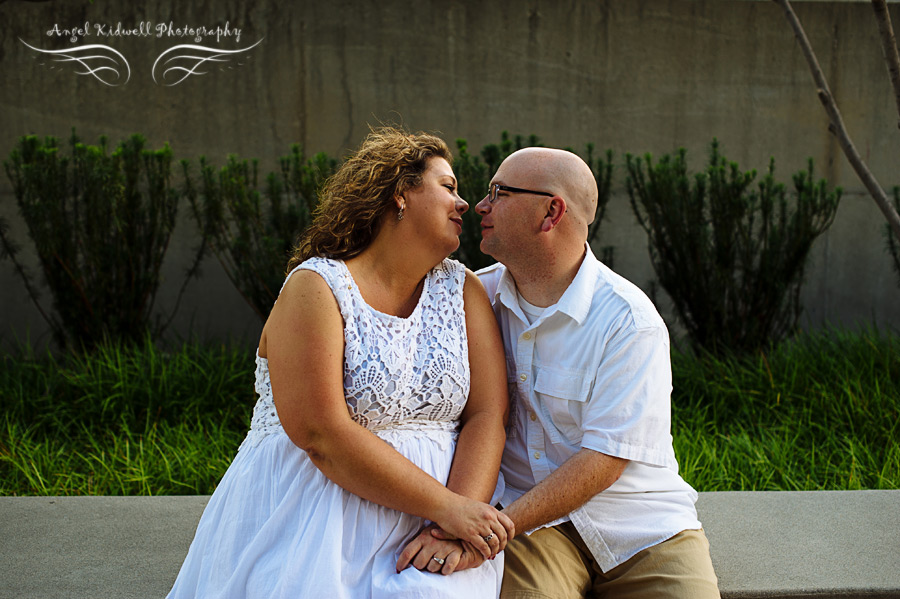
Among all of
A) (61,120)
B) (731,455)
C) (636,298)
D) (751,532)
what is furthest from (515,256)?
(61,120)

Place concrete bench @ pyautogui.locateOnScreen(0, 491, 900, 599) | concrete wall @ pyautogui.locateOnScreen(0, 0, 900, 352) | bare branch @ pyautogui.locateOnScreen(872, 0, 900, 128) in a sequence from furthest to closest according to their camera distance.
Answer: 1. concrete wall @ pyautogui.locateOnScreen(0, 0, 900, 352)
2. bare branch @ pyautogui.locateOnScreen(872, 0, 900, 128)
3. concrete bench @ pyautogui.locateOnScreen(0, 491, 900, 599)

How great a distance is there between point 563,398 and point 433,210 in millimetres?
660

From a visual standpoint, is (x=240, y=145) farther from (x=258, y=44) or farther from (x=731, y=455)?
(x=731, y=455)

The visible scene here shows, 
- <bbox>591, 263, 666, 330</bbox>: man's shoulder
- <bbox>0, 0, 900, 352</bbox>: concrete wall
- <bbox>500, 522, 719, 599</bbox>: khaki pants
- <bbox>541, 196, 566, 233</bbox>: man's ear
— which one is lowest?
<bbox>500, 522, 719, 599</bbox>: khaki pants

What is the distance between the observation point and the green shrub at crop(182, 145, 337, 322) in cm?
498

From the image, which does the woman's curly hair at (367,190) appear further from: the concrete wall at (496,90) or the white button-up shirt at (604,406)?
the concrete wall at (496,90)

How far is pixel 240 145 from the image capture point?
593cm

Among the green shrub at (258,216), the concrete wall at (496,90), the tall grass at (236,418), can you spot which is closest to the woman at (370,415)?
the tall grass at (236,418)

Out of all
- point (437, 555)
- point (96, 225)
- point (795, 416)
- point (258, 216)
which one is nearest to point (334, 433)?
point (437, 555)

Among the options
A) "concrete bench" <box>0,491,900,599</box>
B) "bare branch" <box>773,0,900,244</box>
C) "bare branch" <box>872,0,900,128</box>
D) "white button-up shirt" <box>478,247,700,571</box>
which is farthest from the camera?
"bare branch" <box>773,0,900,244</box>

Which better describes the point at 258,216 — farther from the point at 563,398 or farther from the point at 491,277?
the point at 563,398

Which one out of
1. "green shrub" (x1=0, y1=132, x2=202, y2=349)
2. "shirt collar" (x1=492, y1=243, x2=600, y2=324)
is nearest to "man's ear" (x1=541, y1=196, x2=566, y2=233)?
"shirt collar" (x1=492, y1=243, x2=600, y2=324)

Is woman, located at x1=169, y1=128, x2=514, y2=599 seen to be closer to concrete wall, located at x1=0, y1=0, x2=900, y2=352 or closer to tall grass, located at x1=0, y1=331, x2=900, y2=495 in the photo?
tall grass, located at x1=0, y1=331, x2=900, y2=495

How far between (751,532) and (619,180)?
3648 millimetres
